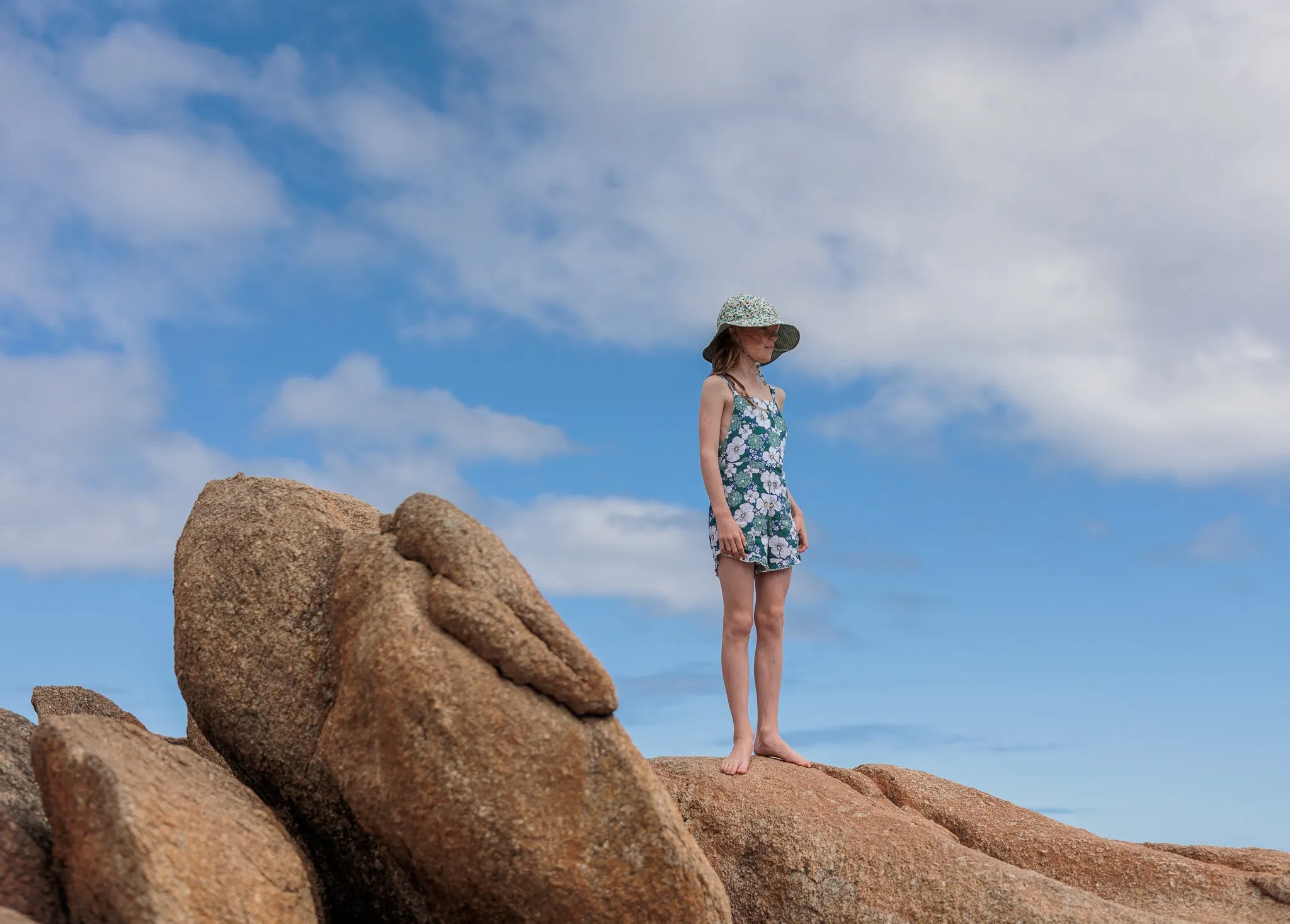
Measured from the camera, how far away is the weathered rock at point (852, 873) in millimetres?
8352

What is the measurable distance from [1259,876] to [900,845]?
342 centimetres

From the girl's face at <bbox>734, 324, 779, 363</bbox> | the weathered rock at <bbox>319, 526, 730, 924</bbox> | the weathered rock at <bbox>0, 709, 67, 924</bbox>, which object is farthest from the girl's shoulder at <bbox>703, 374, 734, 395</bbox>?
the weathered rock at <bbox>0, 709, 67, 924</bbox>

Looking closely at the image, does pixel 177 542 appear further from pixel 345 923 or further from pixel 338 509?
pixel 345 923

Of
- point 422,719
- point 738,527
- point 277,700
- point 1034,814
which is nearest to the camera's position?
point 422,719

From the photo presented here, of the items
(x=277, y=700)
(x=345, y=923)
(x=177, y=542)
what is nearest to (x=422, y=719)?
(x=277, y=700)

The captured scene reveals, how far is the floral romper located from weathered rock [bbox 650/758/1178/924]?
1.98m

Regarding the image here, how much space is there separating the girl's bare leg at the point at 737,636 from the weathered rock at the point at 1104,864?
1998 millimetres

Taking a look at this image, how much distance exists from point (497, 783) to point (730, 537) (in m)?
3.75

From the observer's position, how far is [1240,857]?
1052 cm

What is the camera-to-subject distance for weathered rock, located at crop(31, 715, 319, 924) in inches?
236

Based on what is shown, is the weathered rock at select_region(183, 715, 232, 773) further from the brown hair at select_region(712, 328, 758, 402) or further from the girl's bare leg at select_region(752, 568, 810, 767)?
the brown hair at select_region(712, 328, 758, 402)

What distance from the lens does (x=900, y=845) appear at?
8742 mm

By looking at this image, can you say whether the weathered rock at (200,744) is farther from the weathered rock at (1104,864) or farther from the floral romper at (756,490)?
the weathered rock at (1104,864)

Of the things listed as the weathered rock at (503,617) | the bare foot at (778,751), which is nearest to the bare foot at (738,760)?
the bare foot at (778,751)
